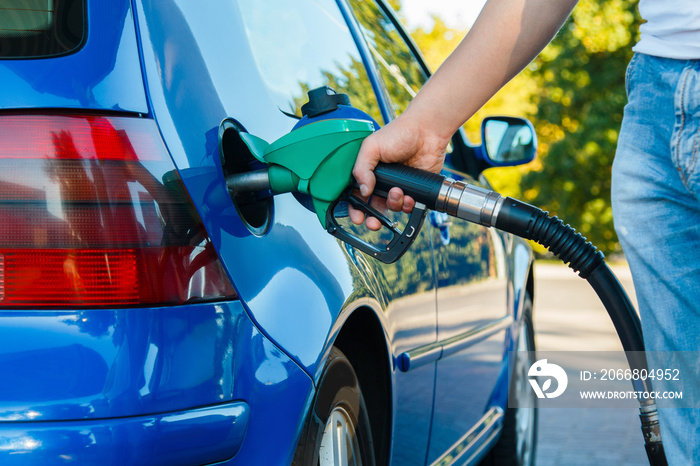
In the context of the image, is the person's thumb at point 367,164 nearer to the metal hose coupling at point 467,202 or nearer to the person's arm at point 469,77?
the person's arm at point 469,77

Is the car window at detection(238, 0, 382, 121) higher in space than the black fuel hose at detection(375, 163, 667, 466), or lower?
higher

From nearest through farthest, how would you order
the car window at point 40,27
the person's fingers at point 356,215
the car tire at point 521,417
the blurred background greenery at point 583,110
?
the car window at point 40,27
the person's fingers at point 356,215
the car tire at point 521,417
the blurred background greenery at point 583,110

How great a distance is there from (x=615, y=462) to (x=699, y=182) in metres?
3.57

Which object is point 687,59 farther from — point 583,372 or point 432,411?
point 583,372

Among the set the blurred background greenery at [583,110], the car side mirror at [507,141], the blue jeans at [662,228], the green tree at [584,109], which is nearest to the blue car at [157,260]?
the blue jeans at [662,228]

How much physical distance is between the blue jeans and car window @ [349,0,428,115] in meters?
1.58

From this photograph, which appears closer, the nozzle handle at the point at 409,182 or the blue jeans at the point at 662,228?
the blue jeans at the point at 662,228

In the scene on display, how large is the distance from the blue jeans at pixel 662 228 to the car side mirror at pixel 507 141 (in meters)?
2.11

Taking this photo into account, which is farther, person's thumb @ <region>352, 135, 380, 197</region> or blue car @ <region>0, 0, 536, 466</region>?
person's thumb @ <region>352, 135, 380, 197</region>

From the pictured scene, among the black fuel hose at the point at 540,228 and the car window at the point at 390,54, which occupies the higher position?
the car window at the point at 390,54

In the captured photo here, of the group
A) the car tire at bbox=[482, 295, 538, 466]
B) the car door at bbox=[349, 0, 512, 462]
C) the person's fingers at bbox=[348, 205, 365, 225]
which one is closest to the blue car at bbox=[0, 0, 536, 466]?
the person's fingers at bbox=[348, 205, 365, 225]

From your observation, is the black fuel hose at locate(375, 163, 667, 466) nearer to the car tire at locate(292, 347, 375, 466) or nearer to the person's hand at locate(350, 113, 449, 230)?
the person's hand at locate(350, 113, 449, 230)

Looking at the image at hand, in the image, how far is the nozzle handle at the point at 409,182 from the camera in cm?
178

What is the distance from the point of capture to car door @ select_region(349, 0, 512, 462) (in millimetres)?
3062
